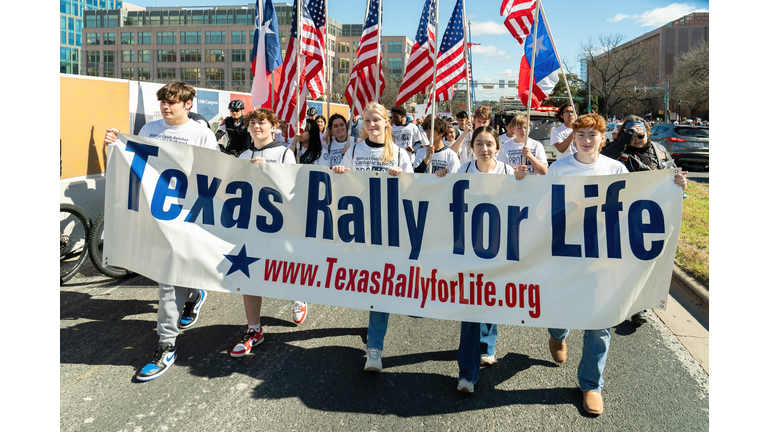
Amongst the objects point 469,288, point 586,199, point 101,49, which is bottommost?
point 469,288

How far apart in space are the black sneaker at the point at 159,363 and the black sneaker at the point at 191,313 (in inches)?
30.4

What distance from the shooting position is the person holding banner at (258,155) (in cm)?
430

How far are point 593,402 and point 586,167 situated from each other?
5.21ft

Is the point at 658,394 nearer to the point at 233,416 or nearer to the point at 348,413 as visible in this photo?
the point at 348,413

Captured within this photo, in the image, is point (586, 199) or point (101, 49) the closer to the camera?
point (586, 199)

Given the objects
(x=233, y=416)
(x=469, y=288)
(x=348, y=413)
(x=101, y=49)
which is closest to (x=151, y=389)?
(x=233, y=416)

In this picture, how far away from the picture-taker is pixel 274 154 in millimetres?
4504

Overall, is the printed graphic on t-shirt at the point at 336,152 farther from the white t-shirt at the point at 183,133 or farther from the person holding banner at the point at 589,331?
the person holding banner at the point at 589,331

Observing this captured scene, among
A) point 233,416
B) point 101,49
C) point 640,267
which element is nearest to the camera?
point 233,416

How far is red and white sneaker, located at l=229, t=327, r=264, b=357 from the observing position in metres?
4.16

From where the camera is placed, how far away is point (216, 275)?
4168 millimetres

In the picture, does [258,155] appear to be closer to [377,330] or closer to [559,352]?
[377,330]

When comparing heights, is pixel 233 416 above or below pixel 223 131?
below

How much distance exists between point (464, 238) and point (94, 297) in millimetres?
3998
